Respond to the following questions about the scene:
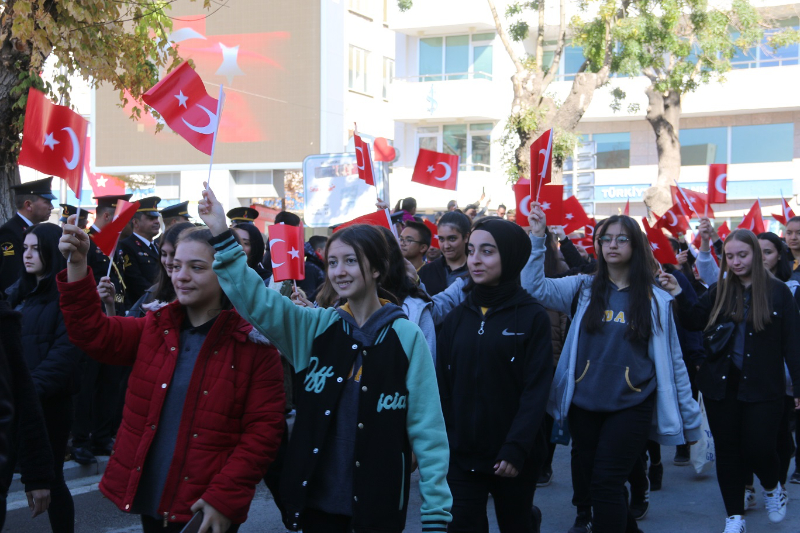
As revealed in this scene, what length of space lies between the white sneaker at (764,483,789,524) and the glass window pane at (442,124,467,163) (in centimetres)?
2895

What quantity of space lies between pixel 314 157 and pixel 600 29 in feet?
23.3

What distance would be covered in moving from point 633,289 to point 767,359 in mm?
1375

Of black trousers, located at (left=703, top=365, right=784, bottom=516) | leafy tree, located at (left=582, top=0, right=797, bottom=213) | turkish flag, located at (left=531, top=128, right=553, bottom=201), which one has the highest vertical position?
leafy tree, located at (left=582, top=0, right=797, bottom=213)

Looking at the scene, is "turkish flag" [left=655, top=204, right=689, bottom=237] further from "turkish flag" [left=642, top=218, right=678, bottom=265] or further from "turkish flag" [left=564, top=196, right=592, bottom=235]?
"turkish flag" [left=642, top=218, right=678, bottom=265]

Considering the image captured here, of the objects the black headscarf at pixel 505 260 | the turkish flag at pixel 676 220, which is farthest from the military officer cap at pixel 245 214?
the turkish flag at pixel 676 220

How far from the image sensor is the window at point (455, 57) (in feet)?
111

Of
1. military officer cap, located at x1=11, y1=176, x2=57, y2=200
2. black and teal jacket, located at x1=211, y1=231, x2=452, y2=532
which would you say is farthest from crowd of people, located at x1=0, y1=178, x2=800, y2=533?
military officer cap, located at x1=11, y1=176, x2=57, y2=200

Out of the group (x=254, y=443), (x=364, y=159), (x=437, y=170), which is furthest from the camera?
(x=437, y=170)

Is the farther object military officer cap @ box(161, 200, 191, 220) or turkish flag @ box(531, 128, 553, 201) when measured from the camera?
military officer cap @ box(161, 200, 191, 220)

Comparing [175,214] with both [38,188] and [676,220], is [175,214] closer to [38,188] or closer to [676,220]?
[38,188]

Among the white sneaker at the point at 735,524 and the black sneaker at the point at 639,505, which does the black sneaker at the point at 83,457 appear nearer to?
the black sneaker at the point at 639,505

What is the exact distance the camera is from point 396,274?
13.2 feet

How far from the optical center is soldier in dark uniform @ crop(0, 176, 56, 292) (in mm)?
7984

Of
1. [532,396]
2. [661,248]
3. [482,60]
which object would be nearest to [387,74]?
[482,60]
